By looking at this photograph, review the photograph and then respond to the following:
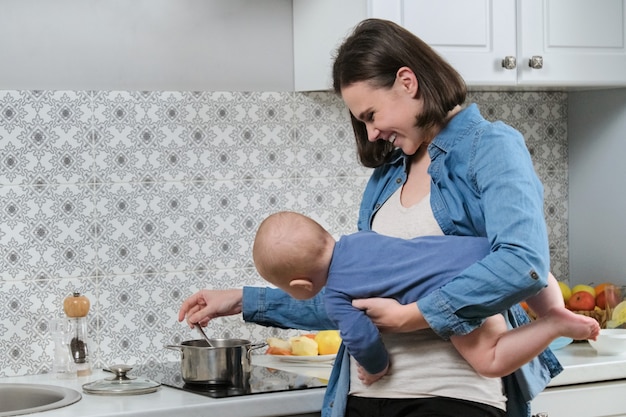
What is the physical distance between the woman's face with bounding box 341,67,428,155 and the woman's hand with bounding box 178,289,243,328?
1.61ft

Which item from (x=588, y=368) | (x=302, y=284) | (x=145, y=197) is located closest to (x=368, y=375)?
(x=302, y=284)

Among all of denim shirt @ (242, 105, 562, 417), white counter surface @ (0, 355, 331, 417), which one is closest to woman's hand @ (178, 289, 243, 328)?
white counter surface @ (0, 355, 331, 417)

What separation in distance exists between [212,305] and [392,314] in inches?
21.5

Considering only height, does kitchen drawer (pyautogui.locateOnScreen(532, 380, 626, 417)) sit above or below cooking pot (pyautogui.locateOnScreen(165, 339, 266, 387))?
below

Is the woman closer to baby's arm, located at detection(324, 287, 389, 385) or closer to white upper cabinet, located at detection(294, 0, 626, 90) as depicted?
baby's arm, located at detection(324, 287, 389, 385)

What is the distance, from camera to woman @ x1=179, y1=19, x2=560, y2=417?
62.7 inches

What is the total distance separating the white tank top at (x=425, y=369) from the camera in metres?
1.71

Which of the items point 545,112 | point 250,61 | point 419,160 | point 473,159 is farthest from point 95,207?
point 545,112

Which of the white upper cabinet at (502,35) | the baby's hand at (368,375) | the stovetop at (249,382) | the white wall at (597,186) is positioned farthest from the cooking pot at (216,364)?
the white wall at (597,186)

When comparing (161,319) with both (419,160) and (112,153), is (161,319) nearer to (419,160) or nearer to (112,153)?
(112,153)

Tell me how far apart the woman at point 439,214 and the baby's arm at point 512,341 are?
1.8 inches

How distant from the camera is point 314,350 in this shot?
262cm

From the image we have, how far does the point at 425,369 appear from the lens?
5.64ft

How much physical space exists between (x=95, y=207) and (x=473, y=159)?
125cm
